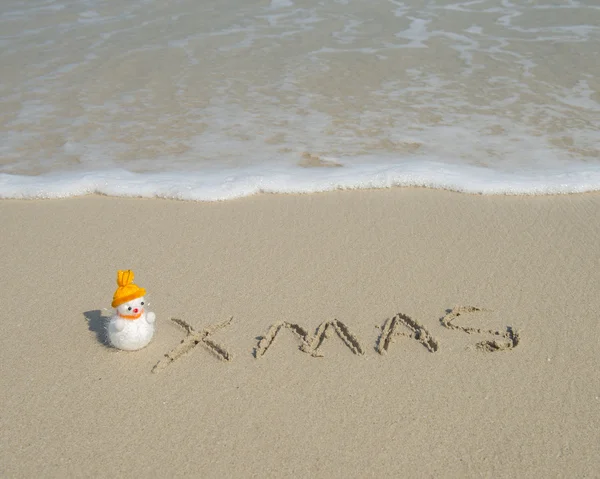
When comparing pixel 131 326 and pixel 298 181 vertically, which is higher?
pixel 131 326

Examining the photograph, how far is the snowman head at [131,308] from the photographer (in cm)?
236

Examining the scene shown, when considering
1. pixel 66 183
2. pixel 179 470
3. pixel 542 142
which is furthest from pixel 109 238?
pixel 542 142

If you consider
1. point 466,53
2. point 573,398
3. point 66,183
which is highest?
point 573,398

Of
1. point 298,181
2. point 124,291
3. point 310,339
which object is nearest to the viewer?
point 124,291

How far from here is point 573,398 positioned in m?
2.20

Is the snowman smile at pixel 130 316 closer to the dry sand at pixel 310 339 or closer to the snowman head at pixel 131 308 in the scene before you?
the snowman head at pixel 131 308

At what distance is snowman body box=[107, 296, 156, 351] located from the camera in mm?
2367

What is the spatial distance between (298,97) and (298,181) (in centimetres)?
169

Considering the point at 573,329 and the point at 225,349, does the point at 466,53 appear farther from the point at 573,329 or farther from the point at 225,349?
the point at 225,349

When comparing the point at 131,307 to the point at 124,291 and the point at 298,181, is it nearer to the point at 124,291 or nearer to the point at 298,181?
the point at 124,291

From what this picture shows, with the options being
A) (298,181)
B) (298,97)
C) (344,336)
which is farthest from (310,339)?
(298,97)

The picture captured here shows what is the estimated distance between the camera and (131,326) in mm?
2391

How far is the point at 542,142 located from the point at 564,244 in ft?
4.76

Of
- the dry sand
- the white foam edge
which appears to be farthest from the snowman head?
the white foam edge
